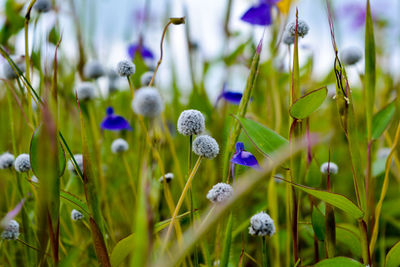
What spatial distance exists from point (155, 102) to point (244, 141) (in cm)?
25

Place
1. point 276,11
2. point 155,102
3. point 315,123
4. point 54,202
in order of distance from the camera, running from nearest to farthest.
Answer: point 155,102
point 54,202
point 276,11
point 315,123

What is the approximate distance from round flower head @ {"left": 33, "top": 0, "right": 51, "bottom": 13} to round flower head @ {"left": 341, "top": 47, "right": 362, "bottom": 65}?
53 cm

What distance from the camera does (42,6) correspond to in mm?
625

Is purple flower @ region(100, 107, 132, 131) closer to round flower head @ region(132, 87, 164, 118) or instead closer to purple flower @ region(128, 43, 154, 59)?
purple flower @ region(128, 43, 154, 59)

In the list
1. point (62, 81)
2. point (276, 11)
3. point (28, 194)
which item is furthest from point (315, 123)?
point (28, 194)

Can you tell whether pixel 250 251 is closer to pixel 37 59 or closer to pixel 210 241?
pixel 210 241

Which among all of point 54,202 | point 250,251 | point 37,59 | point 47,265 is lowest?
point 250,251

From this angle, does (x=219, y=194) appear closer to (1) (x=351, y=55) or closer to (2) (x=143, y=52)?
(1) (x=351, y=55)

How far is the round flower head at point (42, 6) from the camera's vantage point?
0.62m

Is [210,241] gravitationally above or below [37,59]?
below

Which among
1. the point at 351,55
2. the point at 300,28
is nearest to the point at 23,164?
the point at 300,28

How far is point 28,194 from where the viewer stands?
1.90ft

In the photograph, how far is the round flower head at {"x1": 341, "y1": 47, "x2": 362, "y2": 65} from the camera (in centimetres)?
66

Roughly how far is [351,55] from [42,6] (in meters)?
0.55
